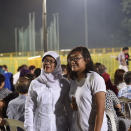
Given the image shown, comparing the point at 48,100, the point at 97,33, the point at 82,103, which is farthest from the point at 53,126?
the point at 97,33

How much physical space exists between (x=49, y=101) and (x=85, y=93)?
53cm

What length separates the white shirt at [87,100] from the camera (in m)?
2.83

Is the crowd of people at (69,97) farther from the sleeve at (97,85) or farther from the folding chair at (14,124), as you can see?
the folding chair at (14,124)

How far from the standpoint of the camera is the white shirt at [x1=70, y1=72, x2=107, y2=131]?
111 inches

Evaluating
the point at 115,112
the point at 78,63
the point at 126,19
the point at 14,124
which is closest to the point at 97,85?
the point at 78,63

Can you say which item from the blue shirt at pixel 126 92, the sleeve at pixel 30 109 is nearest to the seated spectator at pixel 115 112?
the sleeve at pixel 30 109

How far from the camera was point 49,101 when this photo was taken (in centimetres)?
324

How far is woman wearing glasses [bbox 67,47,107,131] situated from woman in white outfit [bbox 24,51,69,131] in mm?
266

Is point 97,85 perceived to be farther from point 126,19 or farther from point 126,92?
point 126,19

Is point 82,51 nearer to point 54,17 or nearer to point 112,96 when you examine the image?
point 112,96

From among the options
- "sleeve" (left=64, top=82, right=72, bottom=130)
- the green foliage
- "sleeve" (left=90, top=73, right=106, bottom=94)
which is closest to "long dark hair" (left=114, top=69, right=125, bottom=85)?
"sleeve" (left=64, top=82, right=72, bottom=130)

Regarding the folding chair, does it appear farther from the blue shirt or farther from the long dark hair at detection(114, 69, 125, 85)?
the long dark hair at detection(114, 69, 125, 85)

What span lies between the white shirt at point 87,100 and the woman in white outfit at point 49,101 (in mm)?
350

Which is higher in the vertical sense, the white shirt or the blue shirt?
the white shirt
